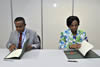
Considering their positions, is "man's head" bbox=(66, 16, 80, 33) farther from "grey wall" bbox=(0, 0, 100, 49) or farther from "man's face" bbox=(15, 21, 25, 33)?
"grey wall" bbox=(0, 0, 100, 49)

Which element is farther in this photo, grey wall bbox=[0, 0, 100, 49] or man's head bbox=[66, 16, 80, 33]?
grey wall bbox=[0, 0, 100, 49]

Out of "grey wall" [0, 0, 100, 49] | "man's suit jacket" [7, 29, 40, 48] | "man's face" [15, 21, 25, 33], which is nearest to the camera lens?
"man's face" [15, 21, 25, 33]

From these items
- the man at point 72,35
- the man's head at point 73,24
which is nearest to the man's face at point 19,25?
the man at point 72,35

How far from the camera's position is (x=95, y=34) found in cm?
316

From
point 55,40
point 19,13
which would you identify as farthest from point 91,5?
point 19,13

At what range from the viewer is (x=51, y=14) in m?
3.08

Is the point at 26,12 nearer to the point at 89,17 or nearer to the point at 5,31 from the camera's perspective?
the point at 5,31

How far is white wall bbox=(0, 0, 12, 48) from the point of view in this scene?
310 cm

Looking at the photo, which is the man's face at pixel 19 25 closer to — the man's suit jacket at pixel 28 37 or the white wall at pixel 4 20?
the man's suit jacket at pixel 28 37

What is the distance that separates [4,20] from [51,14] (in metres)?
1.25

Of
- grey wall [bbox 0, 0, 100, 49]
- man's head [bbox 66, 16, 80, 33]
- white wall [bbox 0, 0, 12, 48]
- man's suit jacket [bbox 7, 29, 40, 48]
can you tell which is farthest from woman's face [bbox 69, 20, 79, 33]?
white wall [bbox 0, 0, 12, 48]

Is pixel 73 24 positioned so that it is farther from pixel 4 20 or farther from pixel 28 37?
pixel 4 20

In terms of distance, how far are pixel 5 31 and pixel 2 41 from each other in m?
0.30

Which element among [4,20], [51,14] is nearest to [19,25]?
[51,14]
